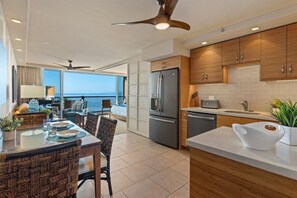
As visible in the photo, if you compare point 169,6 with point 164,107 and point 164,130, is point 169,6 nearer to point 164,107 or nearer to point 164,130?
point 164,107

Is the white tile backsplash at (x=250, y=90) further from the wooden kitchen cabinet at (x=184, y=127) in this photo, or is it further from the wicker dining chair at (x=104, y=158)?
the wicker dining chair at (x=104, y=158)

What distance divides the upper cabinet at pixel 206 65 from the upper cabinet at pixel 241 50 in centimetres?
15

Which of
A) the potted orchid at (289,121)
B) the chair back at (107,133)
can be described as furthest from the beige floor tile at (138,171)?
the potted orchid at (289,121)

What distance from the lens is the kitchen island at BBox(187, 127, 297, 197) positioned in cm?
85

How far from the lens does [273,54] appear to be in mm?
2553

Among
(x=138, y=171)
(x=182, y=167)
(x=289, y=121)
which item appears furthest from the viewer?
(x=182, y=167)

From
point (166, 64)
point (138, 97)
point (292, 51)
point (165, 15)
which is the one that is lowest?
point (138, 97)

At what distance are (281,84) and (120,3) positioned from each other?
300cm

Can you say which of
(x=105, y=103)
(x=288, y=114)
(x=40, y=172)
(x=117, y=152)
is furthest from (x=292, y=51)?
(x=105, y=103)

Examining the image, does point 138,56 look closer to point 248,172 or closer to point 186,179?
point 186,179

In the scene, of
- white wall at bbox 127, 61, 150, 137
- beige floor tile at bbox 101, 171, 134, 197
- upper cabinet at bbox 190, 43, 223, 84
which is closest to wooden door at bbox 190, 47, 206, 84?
upper cabinet at bbox 190, 43, 223, 84

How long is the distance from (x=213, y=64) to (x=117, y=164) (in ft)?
9.36

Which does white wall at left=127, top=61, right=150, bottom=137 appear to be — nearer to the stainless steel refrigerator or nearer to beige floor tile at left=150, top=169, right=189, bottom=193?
the stainless steel refrigerator

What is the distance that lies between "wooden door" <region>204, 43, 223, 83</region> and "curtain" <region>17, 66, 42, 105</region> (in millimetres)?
6925
